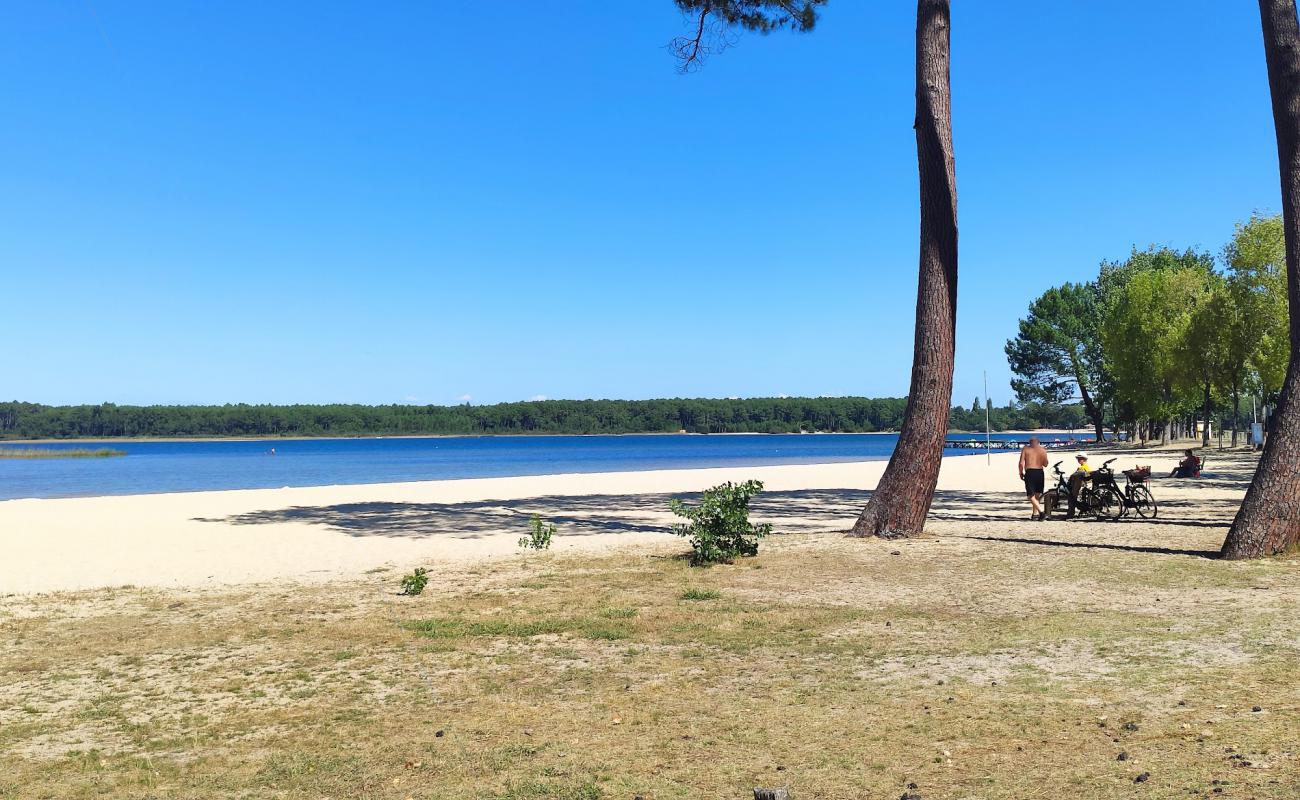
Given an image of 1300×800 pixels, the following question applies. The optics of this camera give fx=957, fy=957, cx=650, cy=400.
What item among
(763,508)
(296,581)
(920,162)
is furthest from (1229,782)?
(763,508)

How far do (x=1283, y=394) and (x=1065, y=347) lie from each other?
73.2 m

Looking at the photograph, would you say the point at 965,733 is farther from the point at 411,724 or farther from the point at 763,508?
the point at 763,508

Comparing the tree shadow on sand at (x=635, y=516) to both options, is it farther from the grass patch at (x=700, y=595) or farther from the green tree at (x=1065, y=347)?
the green tree at (x=1065, y=347)

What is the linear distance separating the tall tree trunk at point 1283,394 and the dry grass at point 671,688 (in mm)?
750

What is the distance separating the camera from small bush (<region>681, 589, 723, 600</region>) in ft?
29.8

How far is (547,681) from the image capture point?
20.4ft

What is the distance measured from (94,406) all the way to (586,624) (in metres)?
216

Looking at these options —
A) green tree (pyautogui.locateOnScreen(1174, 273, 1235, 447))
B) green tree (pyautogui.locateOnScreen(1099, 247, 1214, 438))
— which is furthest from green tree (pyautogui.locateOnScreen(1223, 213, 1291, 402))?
green tree (pyautogui.locateOnScreen(1099, 247, 1214, 438))

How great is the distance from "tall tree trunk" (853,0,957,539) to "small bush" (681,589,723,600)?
15.4 feet

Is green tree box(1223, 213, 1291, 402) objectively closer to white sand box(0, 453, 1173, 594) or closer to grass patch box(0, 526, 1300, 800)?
white sand box(0, 453, 1173, 594)

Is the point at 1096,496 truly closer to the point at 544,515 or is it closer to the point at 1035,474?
the point at 1035,474

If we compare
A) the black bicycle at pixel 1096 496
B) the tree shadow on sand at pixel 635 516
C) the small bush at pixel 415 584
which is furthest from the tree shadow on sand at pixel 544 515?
the small bush at pixel 415 584

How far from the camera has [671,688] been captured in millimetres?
5973

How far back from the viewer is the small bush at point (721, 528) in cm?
1134
